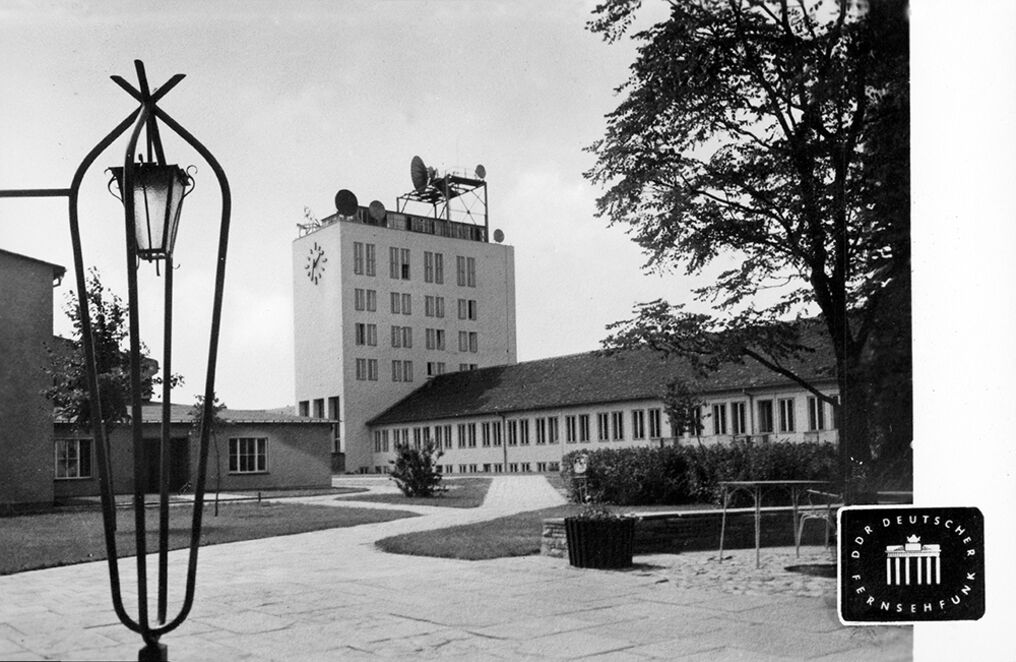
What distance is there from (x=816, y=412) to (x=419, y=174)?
2040 mm

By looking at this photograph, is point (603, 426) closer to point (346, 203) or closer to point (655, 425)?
point (655, 425)

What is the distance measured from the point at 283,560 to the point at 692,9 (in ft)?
9.51

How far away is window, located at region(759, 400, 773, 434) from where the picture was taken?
4.27 metres

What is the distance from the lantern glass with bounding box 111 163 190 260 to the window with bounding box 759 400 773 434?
2.38 metres

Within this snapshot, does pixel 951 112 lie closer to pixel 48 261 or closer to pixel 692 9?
pixel 692 9

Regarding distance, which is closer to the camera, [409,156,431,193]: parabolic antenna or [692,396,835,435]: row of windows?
[409,156,431,193]: parabolic antenna

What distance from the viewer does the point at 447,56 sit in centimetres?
417

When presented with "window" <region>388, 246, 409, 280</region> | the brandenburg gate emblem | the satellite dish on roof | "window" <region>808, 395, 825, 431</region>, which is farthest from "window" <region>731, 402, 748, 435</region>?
the satellite dish on roof

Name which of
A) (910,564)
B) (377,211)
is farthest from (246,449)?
(910,564)

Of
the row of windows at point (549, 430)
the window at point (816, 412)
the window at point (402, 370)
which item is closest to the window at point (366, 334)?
the window at point (402, 370)

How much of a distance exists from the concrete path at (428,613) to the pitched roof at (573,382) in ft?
2.38

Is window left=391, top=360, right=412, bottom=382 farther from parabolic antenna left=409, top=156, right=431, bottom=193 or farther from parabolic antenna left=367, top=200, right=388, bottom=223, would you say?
parabolic antenna left=409, top=156, right=431, bottom=193

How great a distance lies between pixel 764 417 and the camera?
14.1 feet

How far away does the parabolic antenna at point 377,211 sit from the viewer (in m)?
3.91
